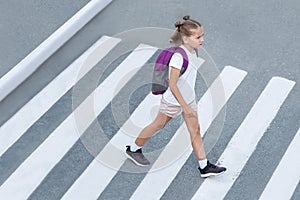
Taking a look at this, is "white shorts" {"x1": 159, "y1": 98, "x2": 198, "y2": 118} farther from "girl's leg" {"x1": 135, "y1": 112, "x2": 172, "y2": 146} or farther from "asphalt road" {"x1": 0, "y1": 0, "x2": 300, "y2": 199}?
"asphalt road" {"x1": 0, "y1": 0, "x2": 300, "y2": 199}

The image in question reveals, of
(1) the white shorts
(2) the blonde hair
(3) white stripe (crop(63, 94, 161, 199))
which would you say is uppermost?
(2) the blonde hair

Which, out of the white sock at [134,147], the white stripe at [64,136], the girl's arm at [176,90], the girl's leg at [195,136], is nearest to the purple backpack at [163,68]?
the girl's arm at [176,90]

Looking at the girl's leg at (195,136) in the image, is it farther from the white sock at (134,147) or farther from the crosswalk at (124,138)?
the white sock at (134,147)

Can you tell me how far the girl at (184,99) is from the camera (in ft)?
23.3

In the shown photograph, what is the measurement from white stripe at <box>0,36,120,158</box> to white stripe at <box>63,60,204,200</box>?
1033 millimetres

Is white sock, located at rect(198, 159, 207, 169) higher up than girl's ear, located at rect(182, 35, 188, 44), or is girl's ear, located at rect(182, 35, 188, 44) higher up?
girl's ear, located at rect(182, 35, 188, 44)

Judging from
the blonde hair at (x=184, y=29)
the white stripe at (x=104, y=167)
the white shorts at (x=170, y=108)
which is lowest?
the white stripe at (x=104, y=167)

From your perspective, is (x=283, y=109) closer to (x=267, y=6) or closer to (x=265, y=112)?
(x=265, y=112)

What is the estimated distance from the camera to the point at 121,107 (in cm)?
893

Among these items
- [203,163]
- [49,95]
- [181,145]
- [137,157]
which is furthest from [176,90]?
[49,95]

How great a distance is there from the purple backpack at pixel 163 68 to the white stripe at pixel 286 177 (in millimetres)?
1700

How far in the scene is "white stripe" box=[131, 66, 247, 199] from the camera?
7809mm

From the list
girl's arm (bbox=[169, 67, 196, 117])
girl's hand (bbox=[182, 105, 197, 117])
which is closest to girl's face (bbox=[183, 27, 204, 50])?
girl's arm (bbox=[169, 67, 196, 117])

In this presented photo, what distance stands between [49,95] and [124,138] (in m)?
1.29
